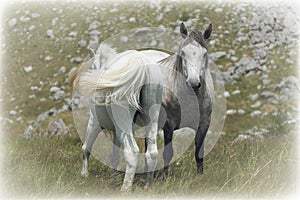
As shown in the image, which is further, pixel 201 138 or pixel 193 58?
pixel 201 138

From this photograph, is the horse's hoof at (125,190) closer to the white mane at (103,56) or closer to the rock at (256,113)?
the white mane at (103,56)

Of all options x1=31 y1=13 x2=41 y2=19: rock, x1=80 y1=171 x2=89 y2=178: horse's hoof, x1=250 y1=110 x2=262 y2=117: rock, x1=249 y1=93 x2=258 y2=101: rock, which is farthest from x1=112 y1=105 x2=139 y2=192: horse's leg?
x1=31 y1=13 x2=41 y2=19: rock

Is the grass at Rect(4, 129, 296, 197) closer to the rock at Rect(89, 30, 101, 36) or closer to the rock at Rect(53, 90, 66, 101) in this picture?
the rock at Rect(53, 90, 66, 101)

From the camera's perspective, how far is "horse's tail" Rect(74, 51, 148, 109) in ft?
17.6

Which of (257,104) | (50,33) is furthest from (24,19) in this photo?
(257,104)

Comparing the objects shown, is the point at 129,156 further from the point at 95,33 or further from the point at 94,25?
the point at 94,25

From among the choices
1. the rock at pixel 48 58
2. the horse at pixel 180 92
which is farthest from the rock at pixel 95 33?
the horse at pixel 180 92

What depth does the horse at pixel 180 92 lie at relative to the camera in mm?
5504

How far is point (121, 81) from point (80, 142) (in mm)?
3494

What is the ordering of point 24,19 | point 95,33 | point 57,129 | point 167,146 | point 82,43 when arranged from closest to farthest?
point 167,146 → point 57,129 → point 82,43 → point 95,33 → point 24,19

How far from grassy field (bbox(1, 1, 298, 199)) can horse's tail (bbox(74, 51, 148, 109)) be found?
1156 millimetres

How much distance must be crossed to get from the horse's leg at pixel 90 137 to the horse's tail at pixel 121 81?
0.92 m

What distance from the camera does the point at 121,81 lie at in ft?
17.6

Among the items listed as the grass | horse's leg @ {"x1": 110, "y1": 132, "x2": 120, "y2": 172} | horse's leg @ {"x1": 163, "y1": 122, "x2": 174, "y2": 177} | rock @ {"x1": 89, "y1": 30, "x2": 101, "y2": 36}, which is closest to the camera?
the grass
